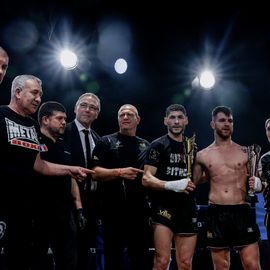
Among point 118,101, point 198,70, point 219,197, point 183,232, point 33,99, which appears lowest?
point 183,232

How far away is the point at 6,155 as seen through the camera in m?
2.33

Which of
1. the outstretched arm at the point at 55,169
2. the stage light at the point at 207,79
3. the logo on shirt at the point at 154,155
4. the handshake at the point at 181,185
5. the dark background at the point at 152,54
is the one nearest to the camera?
the outstretched arm at the point at 55,169

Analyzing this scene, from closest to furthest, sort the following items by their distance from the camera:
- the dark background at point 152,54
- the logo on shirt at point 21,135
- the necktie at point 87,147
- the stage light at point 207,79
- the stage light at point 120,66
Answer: the logo on shirt at point 21,135
the necktie at point 87,147
the dark background at point 152,54
the stage light at point 120,66
the stage light at point 207,79

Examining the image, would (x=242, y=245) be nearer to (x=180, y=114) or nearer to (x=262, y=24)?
(x=180, y=114)

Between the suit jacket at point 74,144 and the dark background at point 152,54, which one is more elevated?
the dark background at point 152,54

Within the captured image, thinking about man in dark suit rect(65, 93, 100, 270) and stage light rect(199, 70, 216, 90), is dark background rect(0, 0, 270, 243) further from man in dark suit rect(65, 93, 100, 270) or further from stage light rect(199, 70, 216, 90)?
man in dark suit rect(65, 93, 100, 270)

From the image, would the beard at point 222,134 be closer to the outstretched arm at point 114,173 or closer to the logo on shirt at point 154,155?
the logo on shirt at point 154,155

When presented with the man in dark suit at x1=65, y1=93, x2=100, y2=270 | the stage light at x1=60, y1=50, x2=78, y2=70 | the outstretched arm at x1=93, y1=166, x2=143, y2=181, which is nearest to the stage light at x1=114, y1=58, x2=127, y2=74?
the stage light at x1=60, y1=50, x2=78, y2=70

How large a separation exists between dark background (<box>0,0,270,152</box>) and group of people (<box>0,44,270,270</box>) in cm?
219

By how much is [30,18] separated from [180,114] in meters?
2.61

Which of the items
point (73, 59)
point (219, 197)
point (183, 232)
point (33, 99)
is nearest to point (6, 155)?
Answer: point (33, 99)

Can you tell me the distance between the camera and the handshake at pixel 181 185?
114 inches

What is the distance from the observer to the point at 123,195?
10.1 ft

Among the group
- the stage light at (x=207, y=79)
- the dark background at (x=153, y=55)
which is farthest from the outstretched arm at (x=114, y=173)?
the stage light at (x=207, y=79)
